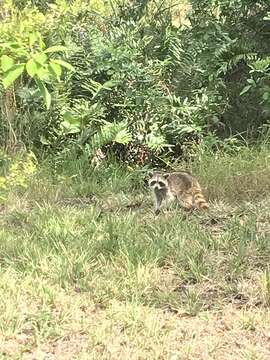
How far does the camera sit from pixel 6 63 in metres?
3.82

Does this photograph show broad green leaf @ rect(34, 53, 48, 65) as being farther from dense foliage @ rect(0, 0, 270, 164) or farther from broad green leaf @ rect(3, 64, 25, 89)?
dense foliage @ rect(0, 0, 270, 164)

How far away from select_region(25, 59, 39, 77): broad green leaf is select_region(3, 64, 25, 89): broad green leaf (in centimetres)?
4

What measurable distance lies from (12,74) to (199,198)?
3.91 metres

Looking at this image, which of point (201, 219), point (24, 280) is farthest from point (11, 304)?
point (201, 219)

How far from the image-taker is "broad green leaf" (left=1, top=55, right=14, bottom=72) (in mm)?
3805

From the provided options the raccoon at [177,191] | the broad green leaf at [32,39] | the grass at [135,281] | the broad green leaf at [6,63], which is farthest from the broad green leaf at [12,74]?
the raccoon at [177,191]

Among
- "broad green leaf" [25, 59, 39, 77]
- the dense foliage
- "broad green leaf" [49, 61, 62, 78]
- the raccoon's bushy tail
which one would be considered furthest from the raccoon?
"broad green leaf" [25, 59, 39, 77]

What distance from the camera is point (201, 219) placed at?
6.96m

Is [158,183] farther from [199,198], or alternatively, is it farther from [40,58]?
[40,58]

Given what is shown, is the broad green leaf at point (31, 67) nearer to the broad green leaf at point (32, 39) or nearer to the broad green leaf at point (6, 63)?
the broad green leaf at point (6, 63)

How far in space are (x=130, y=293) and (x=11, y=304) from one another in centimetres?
91

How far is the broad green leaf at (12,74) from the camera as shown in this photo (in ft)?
12.4

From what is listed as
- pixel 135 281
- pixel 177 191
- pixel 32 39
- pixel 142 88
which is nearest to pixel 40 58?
pixel 32 39

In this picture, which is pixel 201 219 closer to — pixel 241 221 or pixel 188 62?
pixel 241 221
